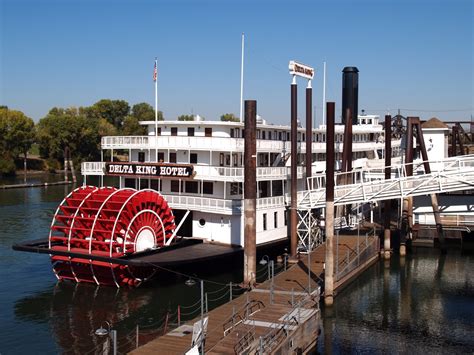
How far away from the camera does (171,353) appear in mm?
16594

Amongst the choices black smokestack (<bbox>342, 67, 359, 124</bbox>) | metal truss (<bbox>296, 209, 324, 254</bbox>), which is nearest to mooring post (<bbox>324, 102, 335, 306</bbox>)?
metal truss (<bbox>296, 209, 324, 254</bbox>)

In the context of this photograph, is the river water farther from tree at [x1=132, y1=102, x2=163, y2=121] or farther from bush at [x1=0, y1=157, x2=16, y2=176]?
tree at [x1=132, y1=102, x2=163, y2=121]

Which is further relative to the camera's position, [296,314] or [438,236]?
[438,236]

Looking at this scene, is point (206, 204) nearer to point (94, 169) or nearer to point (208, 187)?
point (208, 187)

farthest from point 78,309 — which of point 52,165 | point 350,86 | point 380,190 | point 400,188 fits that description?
point 52,165

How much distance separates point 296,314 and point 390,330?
4.91 meters

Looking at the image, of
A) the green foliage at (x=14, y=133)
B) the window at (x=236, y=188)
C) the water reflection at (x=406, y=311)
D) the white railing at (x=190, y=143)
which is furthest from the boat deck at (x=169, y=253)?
the green foliage at (x=14, y=133)

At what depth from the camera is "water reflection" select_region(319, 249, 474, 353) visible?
21.3m

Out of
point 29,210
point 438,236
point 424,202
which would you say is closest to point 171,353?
point 438,236

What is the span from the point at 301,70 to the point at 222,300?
1388 cm

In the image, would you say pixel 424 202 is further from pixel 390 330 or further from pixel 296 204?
pixel 390 330

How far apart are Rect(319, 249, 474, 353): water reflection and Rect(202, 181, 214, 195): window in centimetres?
920

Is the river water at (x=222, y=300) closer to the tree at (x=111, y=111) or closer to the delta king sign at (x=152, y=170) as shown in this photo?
the delta king sign at (x=152, y=170)

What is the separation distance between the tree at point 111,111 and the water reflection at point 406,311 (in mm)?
99381
